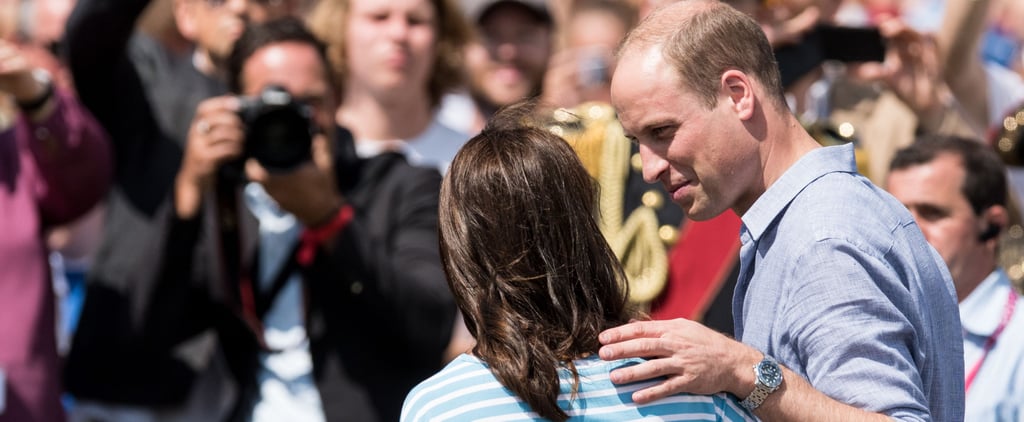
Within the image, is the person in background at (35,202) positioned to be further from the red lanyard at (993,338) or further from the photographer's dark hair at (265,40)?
the red lanyard at (993,338)

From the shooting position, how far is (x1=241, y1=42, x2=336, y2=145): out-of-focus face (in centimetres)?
397

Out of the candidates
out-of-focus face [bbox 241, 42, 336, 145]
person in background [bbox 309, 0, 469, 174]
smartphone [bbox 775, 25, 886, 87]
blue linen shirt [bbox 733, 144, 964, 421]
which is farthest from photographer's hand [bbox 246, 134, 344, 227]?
blue linen shirt [bbox 733, 144, 964, 421]

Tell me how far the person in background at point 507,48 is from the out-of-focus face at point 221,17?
67 centimetres

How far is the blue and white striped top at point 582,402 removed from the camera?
2.00m

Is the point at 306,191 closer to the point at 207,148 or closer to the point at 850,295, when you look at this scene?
the point at 207,148

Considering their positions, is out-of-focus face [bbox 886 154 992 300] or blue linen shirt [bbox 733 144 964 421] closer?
blue linen shirt [bbox 733 144 964 421]

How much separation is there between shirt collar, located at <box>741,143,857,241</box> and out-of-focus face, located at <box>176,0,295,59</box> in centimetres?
259

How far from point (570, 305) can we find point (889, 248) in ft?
1.55

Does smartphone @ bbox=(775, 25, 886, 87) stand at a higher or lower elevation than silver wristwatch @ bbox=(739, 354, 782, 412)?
lower

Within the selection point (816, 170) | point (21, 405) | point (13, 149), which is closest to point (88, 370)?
point (21, 405)

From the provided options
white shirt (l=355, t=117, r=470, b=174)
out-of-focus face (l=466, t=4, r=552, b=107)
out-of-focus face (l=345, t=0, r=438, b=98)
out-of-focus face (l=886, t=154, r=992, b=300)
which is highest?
out-of-focus face (l=886, t=154, r=992, b=300)

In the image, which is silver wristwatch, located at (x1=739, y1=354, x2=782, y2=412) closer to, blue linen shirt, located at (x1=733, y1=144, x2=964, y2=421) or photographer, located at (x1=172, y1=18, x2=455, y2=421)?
blue linen shirt, located at (x1=733, y1=144, x2=964, y2=421)

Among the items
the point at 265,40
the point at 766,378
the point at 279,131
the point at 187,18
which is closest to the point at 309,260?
the point at 279,131

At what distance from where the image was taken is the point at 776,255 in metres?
2.13
